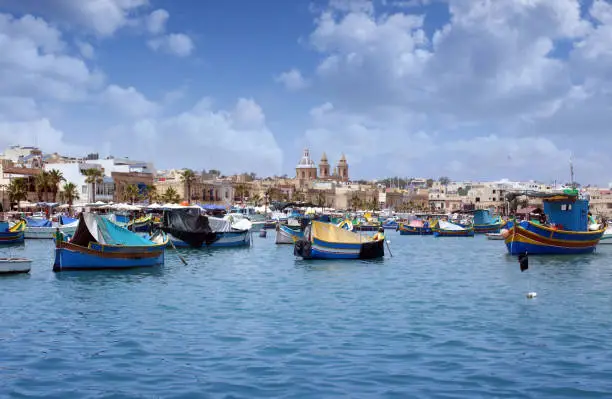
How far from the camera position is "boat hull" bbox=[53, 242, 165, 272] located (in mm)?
36938

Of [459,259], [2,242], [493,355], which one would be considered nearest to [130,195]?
[2,242]

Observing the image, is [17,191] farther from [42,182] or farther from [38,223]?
[38,223]

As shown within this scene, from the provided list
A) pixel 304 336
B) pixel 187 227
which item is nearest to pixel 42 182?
pixel 187 227

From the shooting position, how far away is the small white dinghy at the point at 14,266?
34844mm

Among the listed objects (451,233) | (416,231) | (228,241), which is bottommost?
(451,233)

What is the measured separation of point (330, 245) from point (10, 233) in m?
31.5

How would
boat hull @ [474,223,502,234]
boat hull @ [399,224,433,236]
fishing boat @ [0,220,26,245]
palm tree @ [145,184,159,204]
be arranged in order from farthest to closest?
1. palm tree @ [145,184,159,204]
2. boat hull @ [474,223,502,234]
3. boat hull @ [399,224,433,236]
4. fishing boat @ [0,220,26,245]

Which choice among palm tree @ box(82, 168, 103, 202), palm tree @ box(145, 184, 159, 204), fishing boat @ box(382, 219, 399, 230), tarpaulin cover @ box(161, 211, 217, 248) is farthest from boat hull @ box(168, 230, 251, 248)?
fishing boat @ box(382, 219, 399, 230)

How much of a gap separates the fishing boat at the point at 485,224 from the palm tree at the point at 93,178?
5736cm

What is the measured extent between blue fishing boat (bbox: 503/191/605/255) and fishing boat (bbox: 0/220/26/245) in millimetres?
40519

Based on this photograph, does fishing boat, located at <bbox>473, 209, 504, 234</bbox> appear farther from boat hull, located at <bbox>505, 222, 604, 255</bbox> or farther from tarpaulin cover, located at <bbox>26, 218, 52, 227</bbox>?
tarpaulin cover, located at <bbox>26, 218, 52, 227</bbox>

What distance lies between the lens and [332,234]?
154 ft

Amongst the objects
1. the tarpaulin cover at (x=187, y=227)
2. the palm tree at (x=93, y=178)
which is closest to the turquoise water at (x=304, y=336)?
the tarpaulin cover at (x=187, y=227)

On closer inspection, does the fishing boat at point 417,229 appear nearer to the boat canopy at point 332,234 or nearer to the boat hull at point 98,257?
the boat canopy at point 332,234
